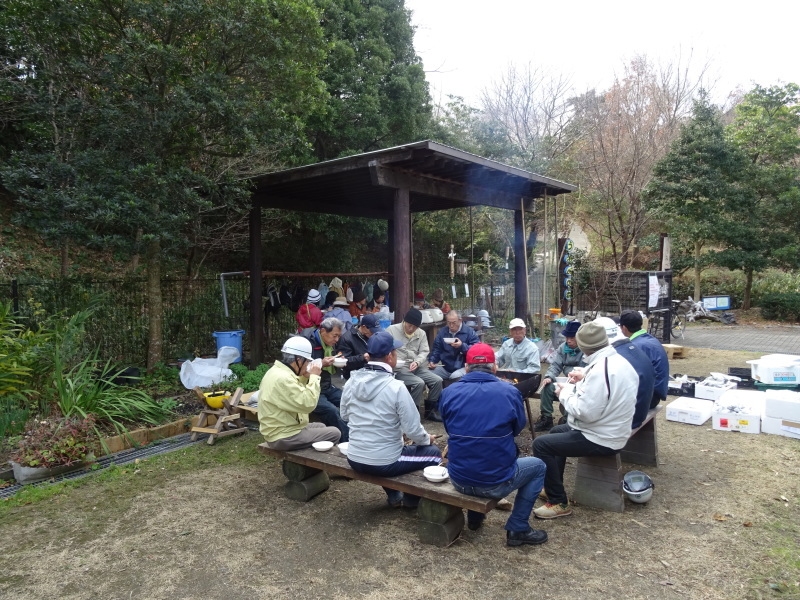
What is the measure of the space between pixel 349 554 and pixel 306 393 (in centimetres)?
127

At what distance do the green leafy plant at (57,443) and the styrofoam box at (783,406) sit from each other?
23.6 ft

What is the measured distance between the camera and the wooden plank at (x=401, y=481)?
322 centimetres

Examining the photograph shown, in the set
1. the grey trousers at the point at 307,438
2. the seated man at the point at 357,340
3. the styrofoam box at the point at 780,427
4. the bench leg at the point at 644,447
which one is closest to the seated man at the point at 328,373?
the seated man at the point at 357,340

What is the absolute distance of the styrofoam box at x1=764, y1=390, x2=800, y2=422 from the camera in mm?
5504

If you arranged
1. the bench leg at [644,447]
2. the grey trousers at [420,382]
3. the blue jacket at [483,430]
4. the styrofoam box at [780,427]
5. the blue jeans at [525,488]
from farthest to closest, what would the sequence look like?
1. the grey trousers at [420,382]
2. the styrofoam box at [780,427]
3. the bench leg at [644,447]
4. the blue jeans at [525,488]
5. the blue jacket at [483,430]

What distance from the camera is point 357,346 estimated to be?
6035mm

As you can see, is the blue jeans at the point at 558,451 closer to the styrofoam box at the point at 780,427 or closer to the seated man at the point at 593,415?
the seated man at the point at 593,415

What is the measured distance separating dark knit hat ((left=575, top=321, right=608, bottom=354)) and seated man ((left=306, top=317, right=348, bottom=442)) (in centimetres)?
246

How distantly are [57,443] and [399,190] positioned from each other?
4.94m

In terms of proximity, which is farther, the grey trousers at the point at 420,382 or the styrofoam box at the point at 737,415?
the grey trousers at the point at 420,382

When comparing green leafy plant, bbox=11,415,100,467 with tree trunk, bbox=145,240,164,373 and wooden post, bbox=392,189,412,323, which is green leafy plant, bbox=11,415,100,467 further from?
wooden post, bbox=392,189,412,323

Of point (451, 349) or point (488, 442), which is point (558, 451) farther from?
point (451, 349)

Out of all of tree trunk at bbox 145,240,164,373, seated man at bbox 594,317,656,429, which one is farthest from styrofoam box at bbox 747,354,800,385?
tree trunk at bbox 145,240,164,373

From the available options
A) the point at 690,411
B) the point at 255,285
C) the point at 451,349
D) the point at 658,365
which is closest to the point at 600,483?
the point at 658,365
